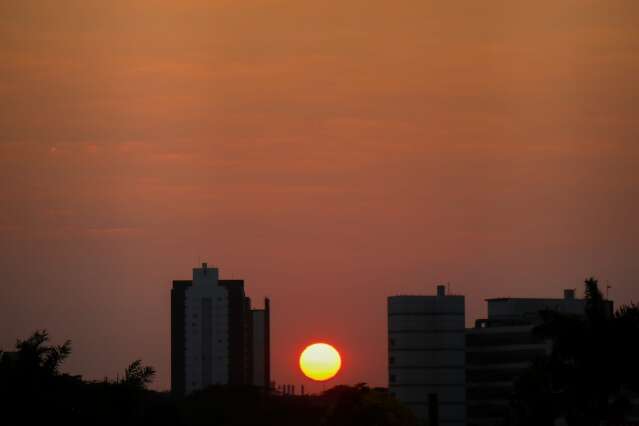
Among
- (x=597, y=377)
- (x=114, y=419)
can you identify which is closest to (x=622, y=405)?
(x=597, y=377)

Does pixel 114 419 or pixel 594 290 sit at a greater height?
pixel 594 290

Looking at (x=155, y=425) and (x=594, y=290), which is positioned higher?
(x=594, y=290)

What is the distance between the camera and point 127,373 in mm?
45219

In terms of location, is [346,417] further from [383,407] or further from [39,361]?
[39,361]

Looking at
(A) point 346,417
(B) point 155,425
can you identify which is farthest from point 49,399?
(A) point 346,417

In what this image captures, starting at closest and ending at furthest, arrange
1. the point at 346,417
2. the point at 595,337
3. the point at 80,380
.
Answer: the point at 80,380 → the point at 595,337 → the point at 346,417

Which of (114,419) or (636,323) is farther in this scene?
(636,323)

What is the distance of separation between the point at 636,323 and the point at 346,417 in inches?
3172

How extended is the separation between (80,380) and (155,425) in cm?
433

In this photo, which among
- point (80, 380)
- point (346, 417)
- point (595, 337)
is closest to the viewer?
point (80, 380)

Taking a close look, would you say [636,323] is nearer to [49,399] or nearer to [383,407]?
[49,399]

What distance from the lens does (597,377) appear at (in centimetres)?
9094

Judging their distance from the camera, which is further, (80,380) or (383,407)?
(383,407)

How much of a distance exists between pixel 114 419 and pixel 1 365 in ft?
11.7
